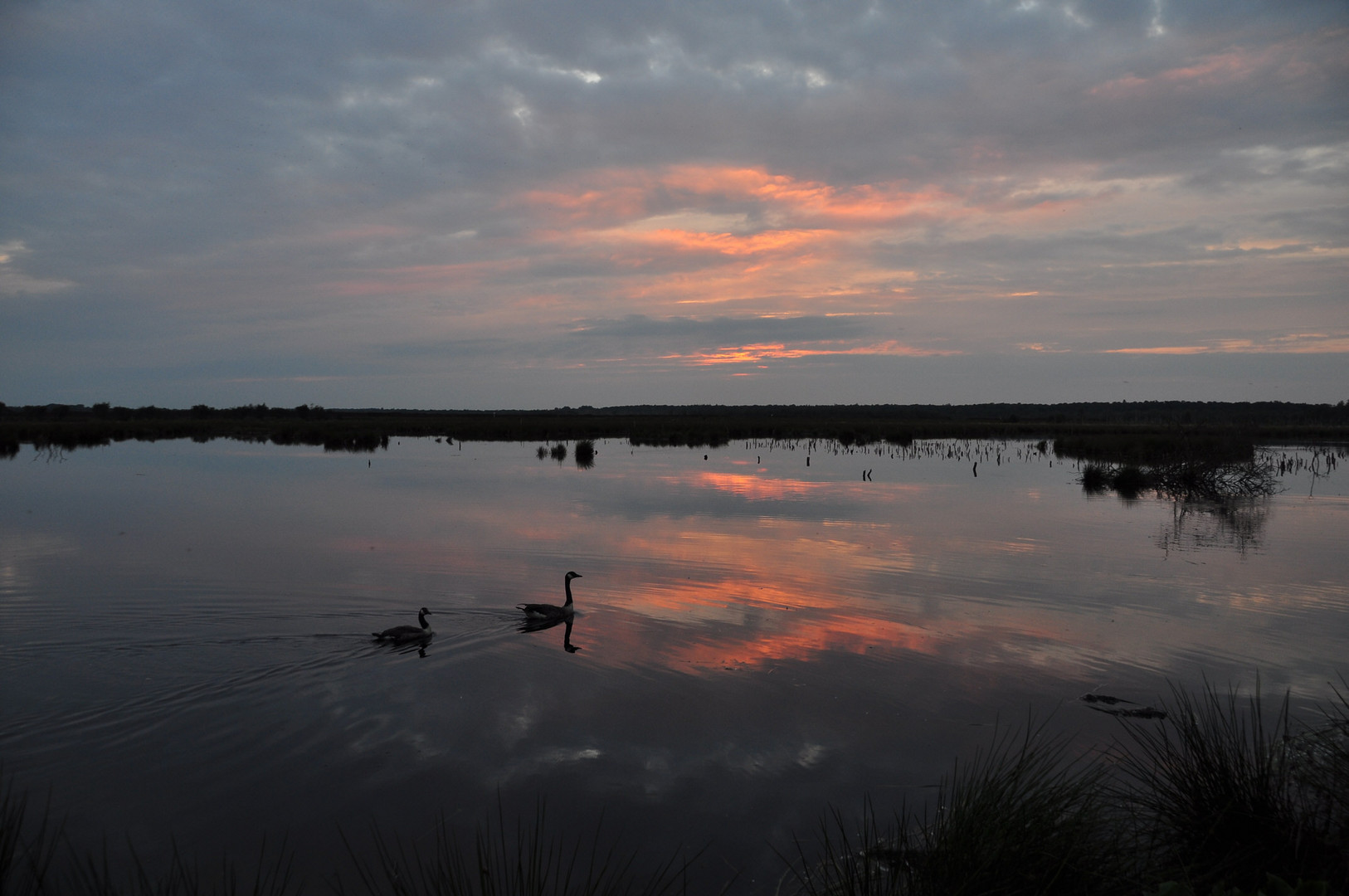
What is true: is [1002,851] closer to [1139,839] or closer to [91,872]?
[1139,839]

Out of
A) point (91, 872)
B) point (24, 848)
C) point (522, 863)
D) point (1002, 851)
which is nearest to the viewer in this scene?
point (1002, 851)

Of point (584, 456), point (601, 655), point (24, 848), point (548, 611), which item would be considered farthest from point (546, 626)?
point (584, 456)

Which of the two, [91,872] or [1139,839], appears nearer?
[91,872]

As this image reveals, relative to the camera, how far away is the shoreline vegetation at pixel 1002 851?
4.24 meters

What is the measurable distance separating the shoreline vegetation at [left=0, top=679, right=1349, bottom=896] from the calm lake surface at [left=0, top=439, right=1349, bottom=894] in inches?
12.1

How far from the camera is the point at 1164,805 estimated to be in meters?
5.23

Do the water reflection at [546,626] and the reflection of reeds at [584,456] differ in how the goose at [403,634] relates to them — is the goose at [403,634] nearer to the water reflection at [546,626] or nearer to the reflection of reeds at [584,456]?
the water reflection at [546,626]

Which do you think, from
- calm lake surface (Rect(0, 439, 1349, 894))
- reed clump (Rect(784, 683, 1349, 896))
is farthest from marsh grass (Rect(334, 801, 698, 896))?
reed clump (Rect(784, 683, 1349, 896))

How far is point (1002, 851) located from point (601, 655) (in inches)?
251

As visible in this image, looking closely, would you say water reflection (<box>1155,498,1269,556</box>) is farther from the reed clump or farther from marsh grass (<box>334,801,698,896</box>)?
marsh grass (<box>334,801,698,896</box>)

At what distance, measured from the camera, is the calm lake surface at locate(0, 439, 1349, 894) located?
20.8 ft

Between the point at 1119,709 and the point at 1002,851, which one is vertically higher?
the point at 1002,851

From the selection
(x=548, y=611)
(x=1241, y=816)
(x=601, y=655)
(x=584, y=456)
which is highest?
(x=584, y=456)

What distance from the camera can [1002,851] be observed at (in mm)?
4320
